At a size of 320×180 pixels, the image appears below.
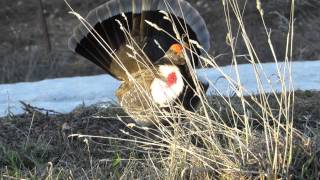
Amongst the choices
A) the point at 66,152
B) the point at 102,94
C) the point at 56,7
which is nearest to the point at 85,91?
the point at 102,94

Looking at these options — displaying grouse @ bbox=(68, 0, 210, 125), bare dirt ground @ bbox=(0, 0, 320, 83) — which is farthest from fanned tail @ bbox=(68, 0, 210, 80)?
bare dirt ground @ bbox=(0, 0, 320, 83)

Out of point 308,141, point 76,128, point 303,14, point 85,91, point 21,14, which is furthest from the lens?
point 21,14

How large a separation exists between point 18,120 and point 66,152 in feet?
2.78

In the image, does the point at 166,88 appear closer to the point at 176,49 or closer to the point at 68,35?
the point at 176,49

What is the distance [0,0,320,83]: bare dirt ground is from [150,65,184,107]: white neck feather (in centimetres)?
464

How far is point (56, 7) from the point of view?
1247 cm

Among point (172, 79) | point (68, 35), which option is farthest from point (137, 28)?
point (68, 35)

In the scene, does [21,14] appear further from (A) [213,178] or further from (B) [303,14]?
(A) [213,178]

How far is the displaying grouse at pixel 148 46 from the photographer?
4.18m

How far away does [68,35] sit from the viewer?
11.4 meters

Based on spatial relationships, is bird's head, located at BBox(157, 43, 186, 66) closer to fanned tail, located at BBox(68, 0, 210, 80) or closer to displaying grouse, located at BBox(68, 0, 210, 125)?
displaying grouse, located at BBox(68, 0, 210, 125)

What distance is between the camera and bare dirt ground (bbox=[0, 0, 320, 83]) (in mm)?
9188

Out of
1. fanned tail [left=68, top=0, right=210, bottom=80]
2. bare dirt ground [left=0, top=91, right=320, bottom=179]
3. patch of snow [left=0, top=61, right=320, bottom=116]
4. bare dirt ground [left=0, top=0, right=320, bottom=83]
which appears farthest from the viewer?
bare dirt ground [left=0, top=0, right=320, bottom=83]

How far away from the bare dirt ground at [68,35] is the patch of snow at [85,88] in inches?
79.8
